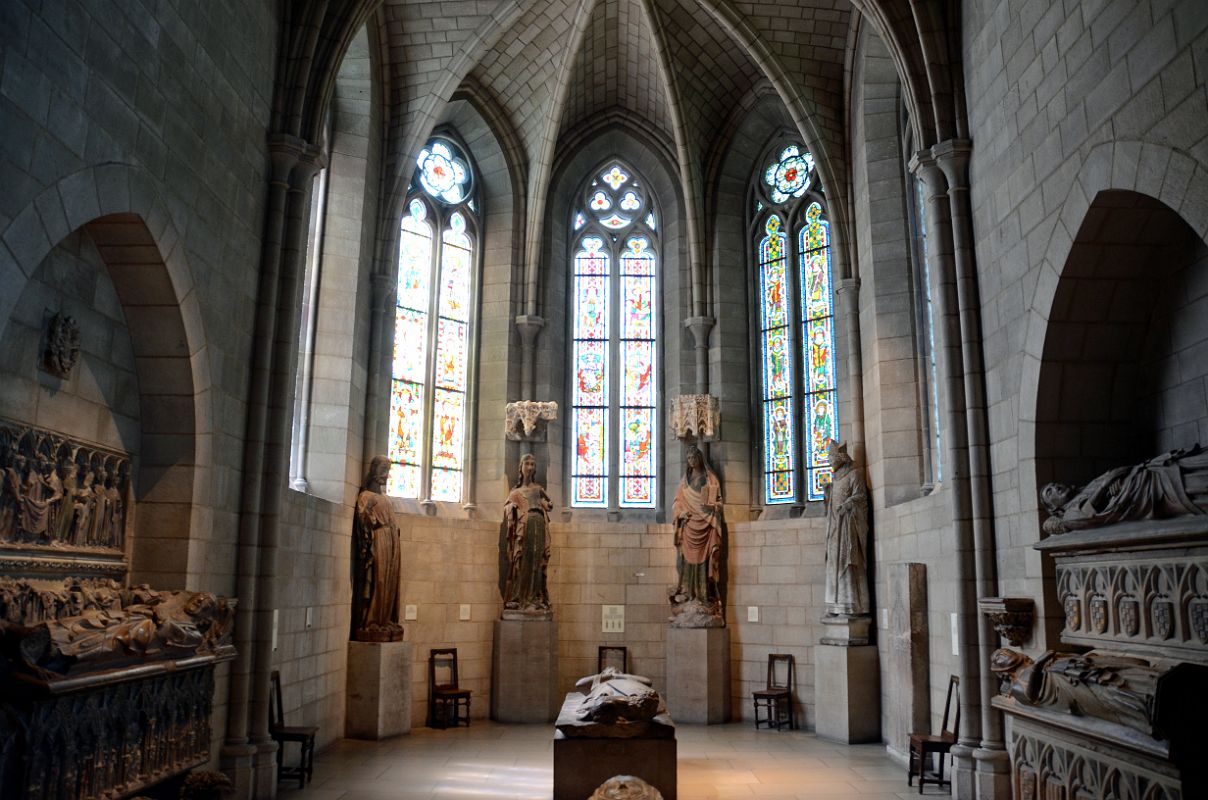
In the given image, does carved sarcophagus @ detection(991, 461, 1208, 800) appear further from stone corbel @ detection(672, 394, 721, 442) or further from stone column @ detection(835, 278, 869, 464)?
stone corbel @ detection(672, 394, 721, 442)

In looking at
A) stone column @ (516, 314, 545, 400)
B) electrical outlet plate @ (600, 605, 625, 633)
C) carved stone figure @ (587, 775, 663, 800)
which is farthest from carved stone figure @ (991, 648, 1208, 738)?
stone column @ (516, 314, 545, 400)

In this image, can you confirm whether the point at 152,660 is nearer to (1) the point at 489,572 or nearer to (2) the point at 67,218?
(2) the point at 67,218

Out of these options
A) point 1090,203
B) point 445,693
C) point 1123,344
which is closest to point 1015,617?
point 1123,344

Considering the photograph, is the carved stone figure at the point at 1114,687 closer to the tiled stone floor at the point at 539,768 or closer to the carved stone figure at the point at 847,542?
the tiled stone floor at the point at 539,768

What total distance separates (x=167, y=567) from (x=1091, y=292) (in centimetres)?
704

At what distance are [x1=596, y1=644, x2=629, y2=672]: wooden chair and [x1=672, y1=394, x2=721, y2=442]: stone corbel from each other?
3090 millimetres

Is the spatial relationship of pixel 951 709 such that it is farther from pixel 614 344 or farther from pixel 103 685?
pixel 614 344

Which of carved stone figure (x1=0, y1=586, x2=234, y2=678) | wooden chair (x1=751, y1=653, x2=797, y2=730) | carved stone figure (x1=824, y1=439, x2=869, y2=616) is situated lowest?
wooden chair (x1=751, y1=653, x2=797, y2=730)

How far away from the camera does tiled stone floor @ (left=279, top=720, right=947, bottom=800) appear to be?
27.6 ft

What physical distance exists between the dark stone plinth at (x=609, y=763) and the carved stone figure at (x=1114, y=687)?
8.32ft

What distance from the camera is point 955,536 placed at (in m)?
A: 8.19

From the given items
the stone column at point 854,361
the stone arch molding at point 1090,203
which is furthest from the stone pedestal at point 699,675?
the stone arch molding at point 1090,203

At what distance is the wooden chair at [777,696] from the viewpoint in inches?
484

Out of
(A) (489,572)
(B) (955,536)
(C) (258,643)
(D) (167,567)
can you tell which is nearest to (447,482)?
(A) (489,572)
